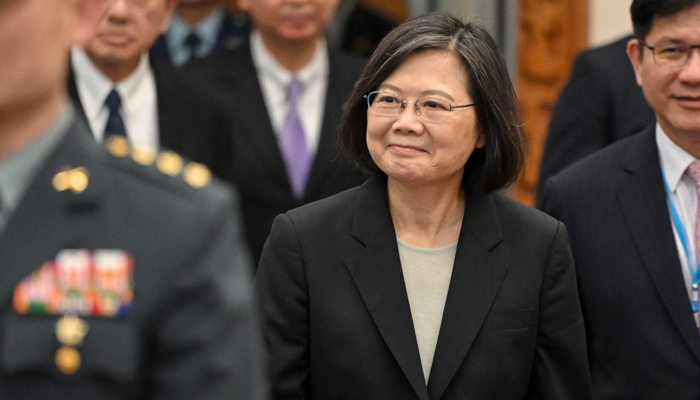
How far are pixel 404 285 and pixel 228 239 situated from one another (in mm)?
1499

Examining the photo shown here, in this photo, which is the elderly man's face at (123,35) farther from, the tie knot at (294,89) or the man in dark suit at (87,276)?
the man in dark suit at (87,276)

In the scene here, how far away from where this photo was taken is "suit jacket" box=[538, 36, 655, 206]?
13.6 ft

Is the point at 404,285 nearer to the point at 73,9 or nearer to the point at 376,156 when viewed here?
the point at 376,156

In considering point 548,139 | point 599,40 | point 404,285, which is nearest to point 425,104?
point 404,285

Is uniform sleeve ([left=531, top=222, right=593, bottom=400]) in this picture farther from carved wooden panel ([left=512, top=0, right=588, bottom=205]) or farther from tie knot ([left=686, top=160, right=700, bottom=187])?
carved wooden panel ([left=512, top=0, right=588, bottom=205])

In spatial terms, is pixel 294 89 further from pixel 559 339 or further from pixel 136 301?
pixel 136 301

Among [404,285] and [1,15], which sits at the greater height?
[1,15]

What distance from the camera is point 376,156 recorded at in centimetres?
295

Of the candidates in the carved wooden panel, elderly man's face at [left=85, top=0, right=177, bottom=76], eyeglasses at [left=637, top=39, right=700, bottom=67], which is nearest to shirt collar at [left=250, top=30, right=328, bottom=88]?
elderly man's face at [left=85, top=0, right=177, bottom=76]

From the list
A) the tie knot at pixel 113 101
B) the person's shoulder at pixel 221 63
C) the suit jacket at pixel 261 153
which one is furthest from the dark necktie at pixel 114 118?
the person's shoulder at pixel 221 63

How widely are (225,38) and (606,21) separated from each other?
7.46ft

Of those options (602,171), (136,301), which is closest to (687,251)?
(602,171)

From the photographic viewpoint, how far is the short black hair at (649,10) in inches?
130

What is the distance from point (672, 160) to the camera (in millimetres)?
3406
